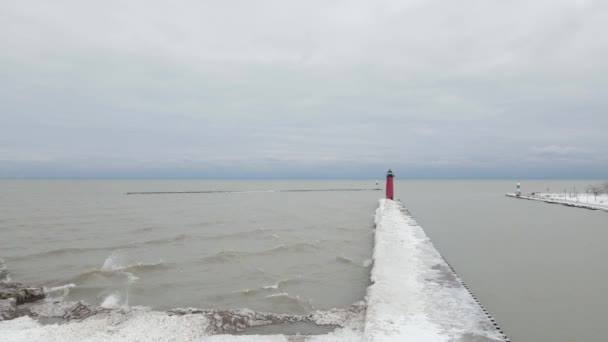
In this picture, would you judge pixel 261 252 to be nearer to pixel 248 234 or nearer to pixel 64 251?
pixel 248 234

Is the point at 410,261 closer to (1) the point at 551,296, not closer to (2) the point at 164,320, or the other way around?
(1) the point at 551,296

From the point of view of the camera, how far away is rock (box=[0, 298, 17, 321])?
22.9 feet

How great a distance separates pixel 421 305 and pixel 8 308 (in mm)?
7398

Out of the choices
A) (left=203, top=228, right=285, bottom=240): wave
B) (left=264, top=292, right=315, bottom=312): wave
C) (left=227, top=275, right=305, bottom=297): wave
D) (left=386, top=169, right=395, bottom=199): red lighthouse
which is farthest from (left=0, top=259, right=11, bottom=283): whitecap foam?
(left=386, top=169, right=395, bottom=199): red lighthouse

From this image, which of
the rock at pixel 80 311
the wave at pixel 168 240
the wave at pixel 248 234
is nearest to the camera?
the rock at pixel 80 311

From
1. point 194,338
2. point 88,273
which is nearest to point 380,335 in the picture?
point 194,338

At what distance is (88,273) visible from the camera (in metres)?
11.0

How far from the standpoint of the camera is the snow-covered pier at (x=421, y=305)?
5.52 meters

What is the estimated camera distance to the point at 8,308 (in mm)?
7336

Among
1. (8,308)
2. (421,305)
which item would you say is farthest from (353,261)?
(8,308)

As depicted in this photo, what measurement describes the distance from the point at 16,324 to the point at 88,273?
4481 mm

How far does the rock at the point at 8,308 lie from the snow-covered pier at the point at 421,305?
619cm

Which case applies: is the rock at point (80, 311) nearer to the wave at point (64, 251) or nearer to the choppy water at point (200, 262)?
the choppy water at point (200, 262)

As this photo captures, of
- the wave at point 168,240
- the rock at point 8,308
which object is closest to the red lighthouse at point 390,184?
the wave at point 168,240
